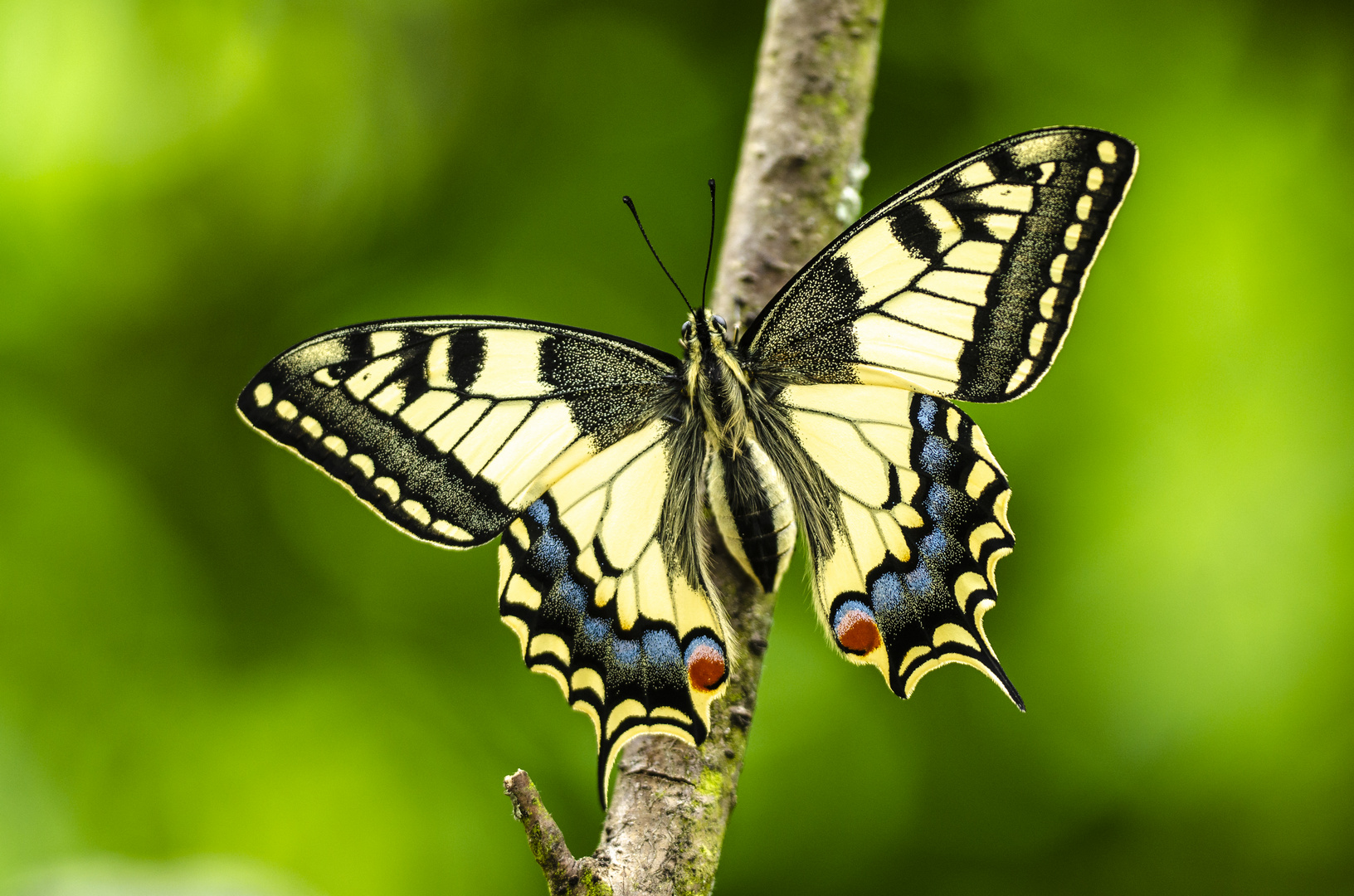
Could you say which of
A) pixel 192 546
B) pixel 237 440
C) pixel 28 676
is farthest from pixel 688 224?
pixel 28 676

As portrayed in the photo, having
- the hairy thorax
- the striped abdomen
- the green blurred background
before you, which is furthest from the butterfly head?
the green blurred background

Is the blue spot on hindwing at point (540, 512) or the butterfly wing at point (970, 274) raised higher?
the butterfly wing at point (970, 274)

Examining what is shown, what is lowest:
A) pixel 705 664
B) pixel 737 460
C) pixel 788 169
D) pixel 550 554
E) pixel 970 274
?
pixel 705 664

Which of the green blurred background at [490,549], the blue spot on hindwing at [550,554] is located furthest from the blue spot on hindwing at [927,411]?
the green blurred background at [490,549]

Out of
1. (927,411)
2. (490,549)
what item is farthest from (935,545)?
(490,549)

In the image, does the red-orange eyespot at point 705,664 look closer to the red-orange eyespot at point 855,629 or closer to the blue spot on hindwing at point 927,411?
the red-orange eyespot at point 855,629

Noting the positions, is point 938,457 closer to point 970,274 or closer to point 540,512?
point 970,274
